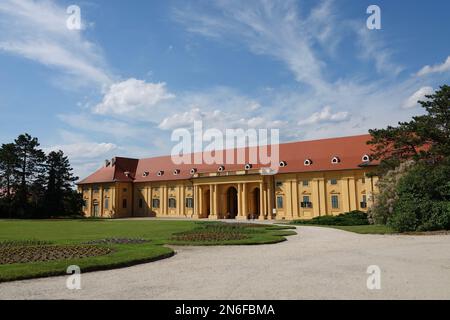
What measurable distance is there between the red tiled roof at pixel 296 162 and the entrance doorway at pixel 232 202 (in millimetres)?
4398

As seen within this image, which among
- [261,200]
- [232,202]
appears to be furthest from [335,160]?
[232,202]

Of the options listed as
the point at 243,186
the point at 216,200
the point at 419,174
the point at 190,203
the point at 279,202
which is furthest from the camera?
the point at 190,203

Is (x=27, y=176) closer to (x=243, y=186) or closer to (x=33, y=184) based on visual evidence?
(x=33, y=184)

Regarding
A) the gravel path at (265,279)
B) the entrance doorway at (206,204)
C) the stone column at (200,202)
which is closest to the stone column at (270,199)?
the entrance doorway at (206,204)

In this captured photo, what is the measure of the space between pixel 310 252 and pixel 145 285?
29.3 ft

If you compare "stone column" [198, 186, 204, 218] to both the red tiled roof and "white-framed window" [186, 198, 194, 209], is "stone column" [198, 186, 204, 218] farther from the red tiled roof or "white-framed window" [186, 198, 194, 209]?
the red tiled roof

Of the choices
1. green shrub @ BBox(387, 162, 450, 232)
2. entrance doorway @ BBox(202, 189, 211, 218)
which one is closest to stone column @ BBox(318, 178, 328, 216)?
entrance doorway @ BBox(202, 189, 211, 218)

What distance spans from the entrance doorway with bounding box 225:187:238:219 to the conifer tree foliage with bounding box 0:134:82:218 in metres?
28.8

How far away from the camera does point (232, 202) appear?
6888cm

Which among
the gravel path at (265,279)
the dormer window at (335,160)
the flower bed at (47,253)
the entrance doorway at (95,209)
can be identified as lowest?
the gravel path at (265,279)

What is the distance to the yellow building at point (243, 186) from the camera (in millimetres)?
54438

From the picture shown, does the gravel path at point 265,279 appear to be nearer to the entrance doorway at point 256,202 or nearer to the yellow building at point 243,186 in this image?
the yellow building at point 243,186

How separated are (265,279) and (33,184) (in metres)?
69.8

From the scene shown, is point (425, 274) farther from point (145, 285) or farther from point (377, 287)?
point (145, 285)
